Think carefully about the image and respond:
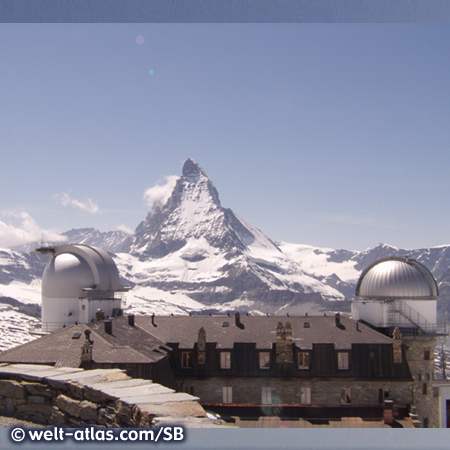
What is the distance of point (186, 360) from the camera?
1756 inches

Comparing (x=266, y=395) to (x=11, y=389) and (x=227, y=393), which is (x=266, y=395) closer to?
(x=227, y=393)

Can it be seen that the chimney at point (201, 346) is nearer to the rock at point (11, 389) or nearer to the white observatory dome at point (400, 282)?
the white observatory dome at point (400, 282)

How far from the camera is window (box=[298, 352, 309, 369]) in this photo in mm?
43938

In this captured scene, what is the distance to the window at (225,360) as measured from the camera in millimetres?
44156

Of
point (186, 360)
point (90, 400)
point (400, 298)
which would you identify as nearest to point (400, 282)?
point (400, 298)

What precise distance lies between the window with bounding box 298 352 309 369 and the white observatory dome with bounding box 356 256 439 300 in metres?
11.8

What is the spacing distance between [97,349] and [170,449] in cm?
3178

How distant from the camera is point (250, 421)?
118ft

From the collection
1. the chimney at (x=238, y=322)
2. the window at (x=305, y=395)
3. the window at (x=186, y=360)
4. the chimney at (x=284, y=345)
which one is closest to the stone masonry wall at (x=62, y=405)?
the window at (x=186, y=360)

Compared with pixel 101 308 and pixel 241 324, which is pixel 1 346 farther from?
pixel 241 324

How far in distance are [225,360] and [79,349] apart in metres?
12.9

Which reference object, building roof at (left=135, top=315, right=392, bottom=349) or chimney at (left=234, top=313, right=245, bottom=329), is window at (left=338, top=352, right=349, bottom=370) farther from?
chimney at (left=234, top=313, right=245, bottom=329)

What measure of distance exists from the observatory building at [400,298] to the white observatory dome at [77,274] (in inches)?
976

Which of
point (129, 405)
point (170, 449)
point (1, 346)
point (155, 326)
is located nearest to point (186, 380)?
point (155, 326)
